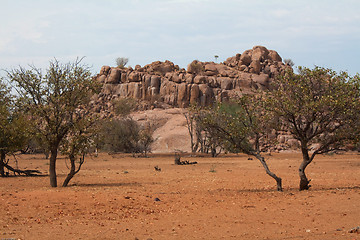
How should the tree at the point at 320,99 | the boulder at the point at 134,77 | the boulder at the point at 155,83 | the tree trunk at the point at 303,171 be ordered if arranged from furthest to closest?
the boulder at the point at 134,77 → the boulder at the point at 155,83 → the tree trunk at the point at 303,171 → the tree at the point at 320,99

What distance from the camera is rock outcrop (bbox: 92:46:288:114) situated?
90.6 meters

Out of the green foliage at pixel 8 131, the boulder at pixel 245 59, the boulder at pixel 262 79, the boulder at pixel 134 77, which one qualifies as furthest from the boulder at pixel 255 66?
the green foliage at pixel 8 131

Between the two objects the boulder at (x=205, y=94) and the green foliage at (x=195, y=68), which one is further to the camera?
the green foliage at (x=195, y=68)

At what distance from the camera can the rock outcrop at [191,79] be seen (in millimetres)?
90562

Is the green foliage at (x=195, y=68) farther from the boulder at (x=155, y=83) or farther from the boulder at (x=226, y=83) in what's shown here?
the boulder at (x=155, y=83)

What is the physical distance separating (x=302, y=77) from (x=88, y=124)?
9421mm

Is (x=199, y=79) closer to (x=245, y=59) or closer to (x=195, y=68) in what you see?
(x=195, y=68)

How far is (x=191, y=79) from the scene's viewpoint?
92.4 metres

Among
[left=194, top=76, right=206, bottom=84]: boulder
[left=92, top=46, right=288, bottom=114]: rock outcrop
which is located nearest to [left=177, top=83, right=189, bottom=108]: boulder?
[left=92, top=46, right=288, bottom=114]: rock outcrop

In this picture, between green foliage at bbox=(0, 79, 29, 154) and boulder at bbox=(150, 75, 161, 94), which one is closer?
green foliage at bbox=(0, 79, 29, 154)

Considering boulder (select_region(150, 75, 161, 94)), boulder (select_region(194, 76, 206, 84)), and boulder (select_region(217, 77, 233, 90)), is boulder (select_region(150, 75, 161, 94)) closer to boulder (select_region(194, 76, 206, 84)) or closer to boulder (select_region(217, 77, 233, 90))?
boulder (select_region(194, 76, 206, 84))

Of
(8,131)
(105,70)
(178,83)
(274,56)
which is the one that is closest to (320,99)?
(8,131)

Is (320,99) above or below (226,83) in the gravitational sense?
below

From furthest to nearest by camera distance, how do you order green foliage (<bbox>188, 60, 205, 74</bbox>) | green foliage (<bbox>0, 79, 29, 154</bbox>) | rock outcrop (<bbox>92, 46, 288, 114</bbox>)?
green foliage (<bbox>188, 60, 205, 74</bbox>), rock outcrop (<bbox>92, 46, 288, 114</bbox>), green foliage (<bbox>0, 79, 29, 154</bbox>)
